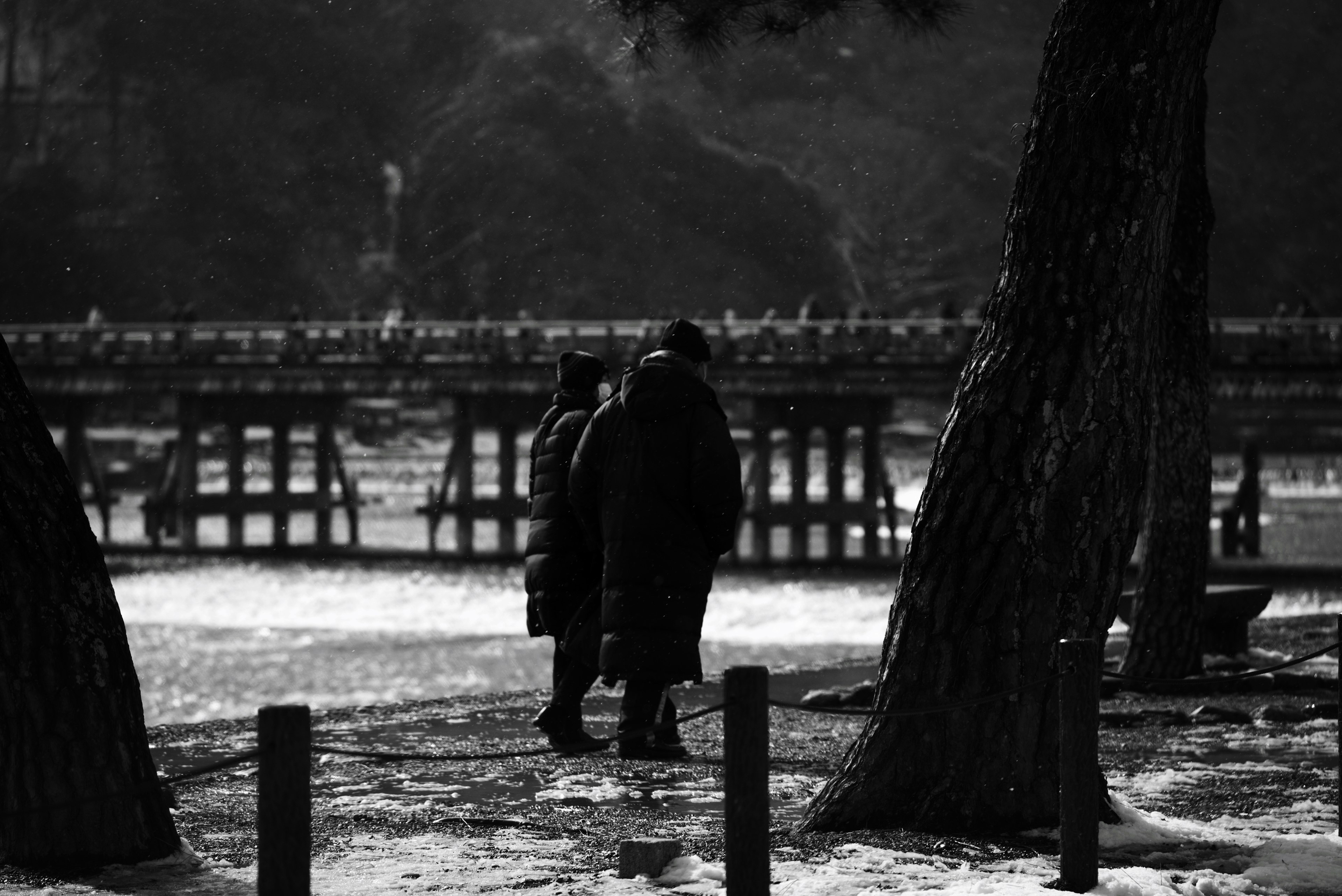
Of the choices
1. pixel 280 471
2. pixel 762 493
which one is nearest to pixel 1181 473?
pixel 762 493

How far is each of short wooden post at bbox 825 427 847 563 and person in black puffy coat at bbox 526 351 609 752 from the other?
81.1 ft

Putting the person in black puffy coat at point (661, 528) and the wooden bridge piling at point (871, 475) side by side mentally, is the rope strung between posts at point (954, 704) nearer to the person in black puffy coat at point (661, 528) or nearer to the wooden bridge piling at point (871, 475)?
the person in black puffy coat at point (661, 528)

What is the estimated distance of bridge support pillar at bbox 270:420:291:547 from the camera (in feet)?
119

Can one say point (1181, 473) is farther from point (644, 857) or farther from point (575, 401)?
point (644, 857)

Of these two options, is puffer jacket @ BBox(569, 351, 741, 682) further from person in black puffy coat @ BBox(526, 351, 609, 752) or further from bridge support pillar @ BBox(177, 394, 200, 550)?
bridge support pillar @ BBox(177, 394, 200, 550)

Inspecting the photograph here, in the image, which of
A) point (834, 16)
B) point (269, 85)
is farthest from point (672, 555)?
point (269, 85)

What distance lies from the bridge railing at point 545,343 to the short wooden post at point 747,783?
89.8 ft

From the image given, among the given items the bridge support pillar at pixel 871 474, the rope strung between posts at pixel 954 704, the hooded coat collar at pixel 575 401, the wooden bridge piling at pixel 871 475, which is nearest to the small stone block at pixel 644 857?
the rope strung between posts at pixel 954 704

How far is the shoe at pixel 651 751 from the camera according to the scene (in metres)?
6.15

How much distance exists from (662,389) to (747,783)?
6.56 ft

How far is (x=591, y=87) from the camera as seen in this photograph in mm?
153000

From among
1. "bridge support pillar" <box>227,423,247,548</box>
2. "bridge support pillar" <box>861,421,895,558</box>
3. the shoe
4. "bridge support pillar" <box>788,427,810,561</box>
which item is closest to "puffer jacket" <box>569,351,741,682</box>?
the shoe

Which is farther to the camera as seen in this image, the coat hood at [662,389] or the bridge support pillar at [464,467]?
the bridge support pillar at [464,467]

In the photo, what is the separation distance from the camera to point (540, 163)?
479 ft
